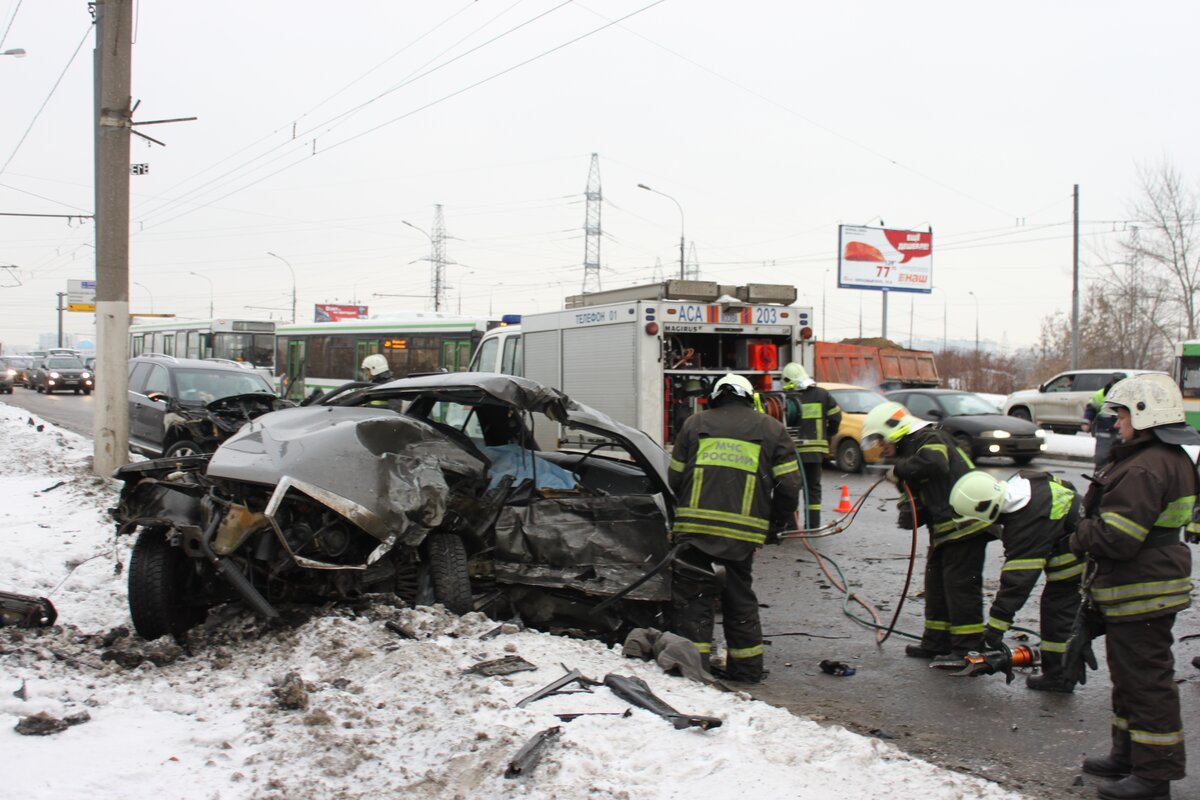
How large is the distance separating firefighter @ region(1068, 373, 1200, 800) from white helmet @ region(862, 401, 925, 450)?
6.12ft

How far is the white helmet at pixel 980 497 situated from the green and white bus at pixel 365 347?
1288cm

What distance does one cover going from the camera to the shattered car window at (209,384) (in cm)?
1434

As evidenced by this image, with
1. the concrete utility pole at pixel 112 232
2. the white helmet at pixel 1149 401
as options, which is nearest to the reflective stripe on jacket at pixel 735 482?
the white helmet at pixel 1149 401

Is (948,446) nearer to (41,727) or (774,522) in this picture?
(774,522)

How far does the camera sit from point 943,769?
372cm

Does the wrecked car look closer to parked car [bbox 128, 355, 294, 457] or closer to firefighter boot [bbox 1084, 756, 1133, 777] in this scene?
firefighter boot [bbox 1084, 756, 1133, 777]

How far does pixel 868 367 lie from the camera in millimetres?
32062

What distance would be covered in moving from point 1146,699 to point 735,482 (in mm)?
2219

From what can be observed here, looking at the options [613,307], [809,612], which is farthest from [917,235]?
[809,612]

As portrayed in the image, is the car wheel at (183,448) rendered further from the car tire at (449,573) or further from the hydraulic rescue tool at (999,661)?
the hydraulic rescue tool at (999,661)

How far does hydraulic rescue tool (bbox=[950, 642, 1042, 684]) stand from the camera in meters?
5.23

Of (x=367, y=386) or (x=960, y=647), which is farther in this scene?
(x=367, y=386)

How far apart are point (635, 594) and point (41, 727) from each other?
3.03m

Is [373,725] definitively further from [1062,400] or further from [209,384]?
[1062,400]
